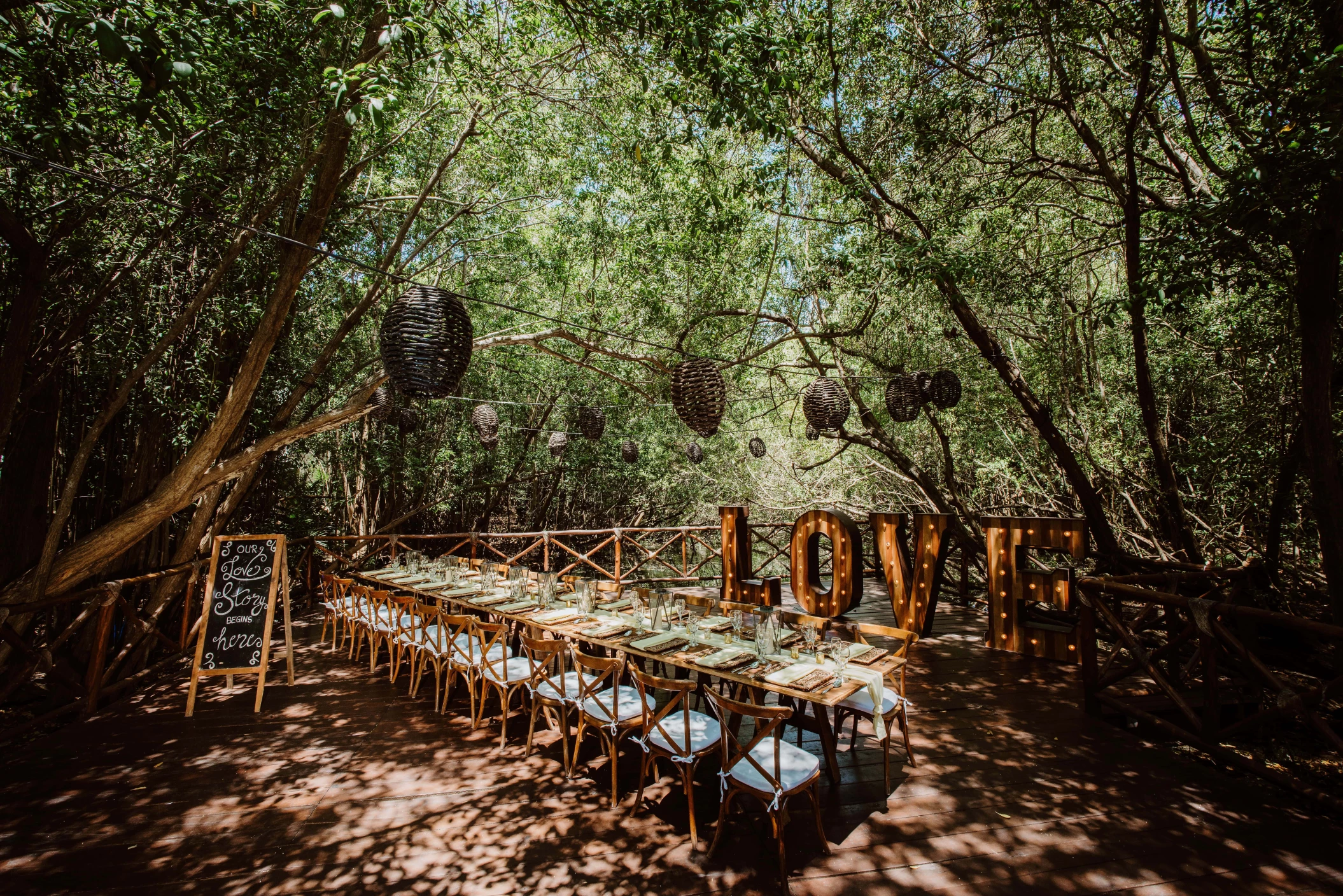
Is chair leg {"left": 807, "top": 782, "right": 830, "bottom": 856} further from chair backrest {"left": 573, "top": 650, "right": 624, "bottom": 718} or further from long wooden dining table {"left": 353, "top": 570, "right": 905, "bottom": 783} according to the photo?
chair backrest {"left": 573, "top": 650, "right": 624, "bottom": 718}

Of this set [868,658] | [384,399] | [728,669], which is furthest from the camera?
[384,399]

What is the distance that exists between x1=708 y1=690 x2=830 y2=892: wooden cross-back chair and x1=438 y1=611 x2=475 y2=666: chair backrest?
6.14ft

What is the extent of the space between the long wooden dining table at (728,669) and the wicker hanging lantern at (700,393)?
1485 millimetres

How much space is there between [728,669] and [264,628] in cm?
387

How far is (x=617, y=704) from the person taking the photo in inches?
124

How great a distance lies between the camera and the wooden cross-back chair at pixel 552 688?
3309 millimetres

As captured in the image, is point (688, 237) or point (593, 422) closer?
point (688, 237)

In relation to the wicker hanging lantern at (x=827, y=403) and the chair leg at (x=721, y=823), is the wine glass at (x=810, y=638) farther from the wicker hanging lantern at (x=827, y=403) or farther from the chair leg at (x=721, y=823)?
the wicker hanging lantern at (x=827, y=403)

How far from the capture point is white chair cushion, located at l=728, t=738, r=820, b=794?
8.36 ft

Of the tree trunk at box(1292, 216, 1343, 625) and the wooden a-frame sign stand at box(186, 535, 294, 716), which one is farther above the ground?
the tree trunk at box(1292, 216, 1343, 625)

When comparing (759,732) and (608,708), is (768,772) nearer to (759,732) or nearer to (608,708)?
(759,732)

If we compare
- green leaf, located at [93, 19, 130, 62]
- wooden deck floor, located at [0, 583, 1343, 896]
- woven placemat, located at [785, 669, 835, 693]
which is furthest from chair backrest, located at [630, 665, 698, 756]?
green leaf, located at [93, 19, 130, 62]

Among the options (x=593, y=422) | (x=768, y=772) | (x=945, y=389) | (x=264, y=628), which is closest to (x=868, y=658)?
(x=768, y=772)

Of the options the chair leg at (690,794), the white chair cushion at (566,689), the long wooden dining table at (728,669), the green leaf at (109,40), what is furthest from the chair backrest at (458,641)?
the green leaf at (109,40)
